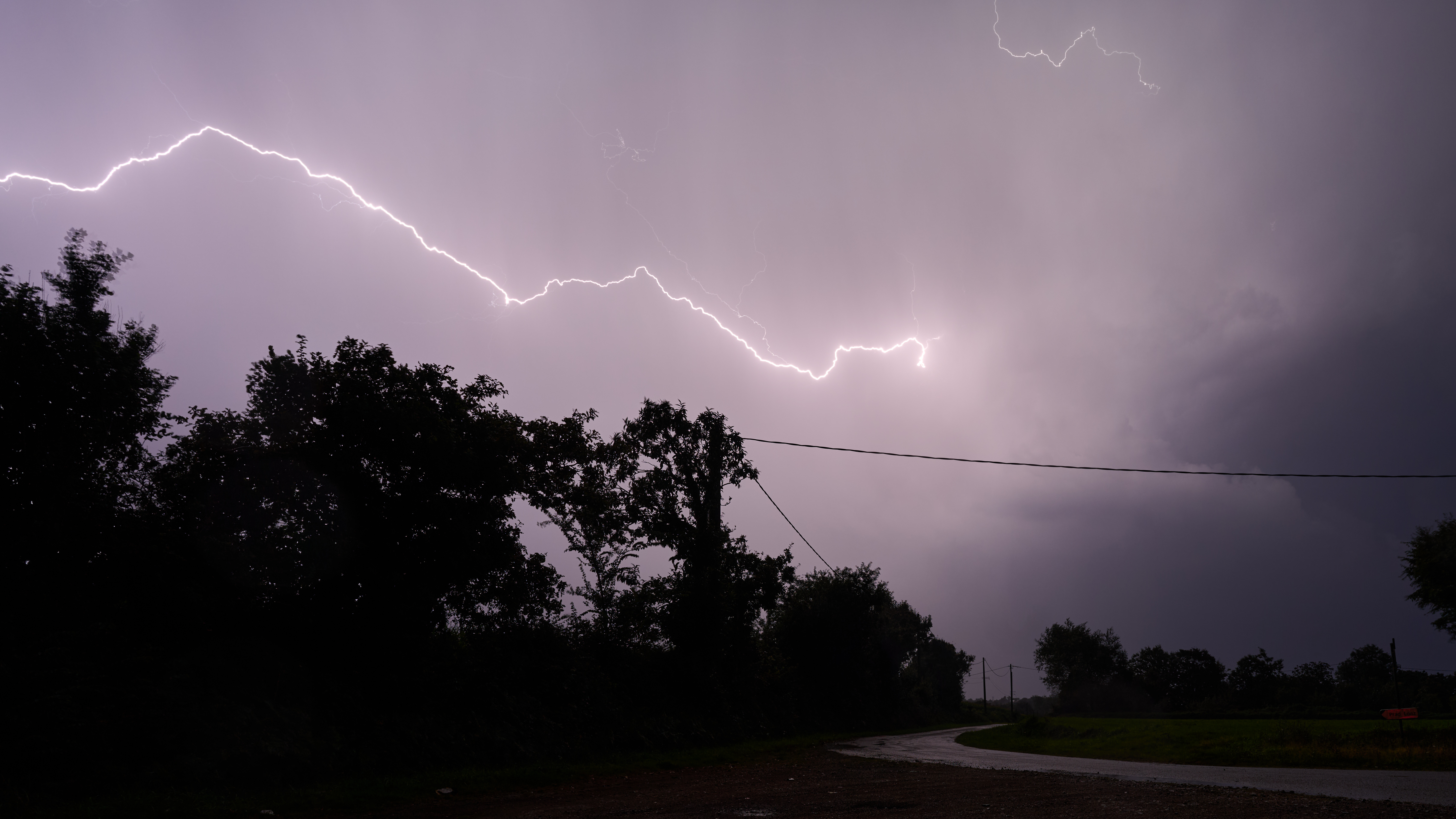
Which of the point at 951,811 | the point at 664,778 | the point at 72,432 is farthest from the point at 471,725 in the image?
the point at 951,811

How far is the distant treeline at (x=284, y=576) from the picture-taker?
1188 cm

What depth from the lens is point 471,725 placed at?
1659 cm

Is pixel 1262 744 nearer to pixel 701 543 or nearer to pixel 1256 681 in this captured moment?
pixel 701 543

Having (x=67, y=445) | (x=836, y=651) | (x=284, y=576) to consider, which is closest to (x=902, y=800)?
(x=284, y=576)

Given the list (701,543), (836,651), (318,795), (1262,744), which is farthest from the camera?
(836,651)

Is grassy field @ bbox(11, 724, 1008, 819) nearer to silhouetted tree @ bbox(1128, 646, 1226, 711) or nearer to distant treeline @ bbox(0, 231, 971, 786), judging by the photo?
distant treeline @ bbox(0, 231, 971, 786)

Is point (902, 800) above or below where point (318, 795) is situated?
above

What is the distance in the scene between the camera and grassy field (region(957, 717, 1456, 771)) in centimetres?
1497

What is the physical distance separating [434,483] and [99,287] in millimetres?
7644

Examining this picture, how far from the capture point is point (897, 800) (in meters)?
10.4

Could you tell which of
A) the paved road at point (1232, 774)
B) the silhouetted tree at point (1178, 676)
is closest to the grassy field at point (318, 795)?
the paved road at point (1232, 774)

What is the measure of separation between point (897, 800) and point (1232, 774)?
23.5 feet

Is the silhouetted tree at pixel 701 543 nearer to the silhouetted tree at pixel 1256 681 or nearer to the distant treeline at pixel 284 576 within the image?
the distant treeline at pixel 284 576

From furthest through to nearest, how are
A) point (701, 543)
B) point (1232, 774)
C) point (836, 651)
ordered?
point (836, 651) < point (701, 543) < point (1232, 774)
